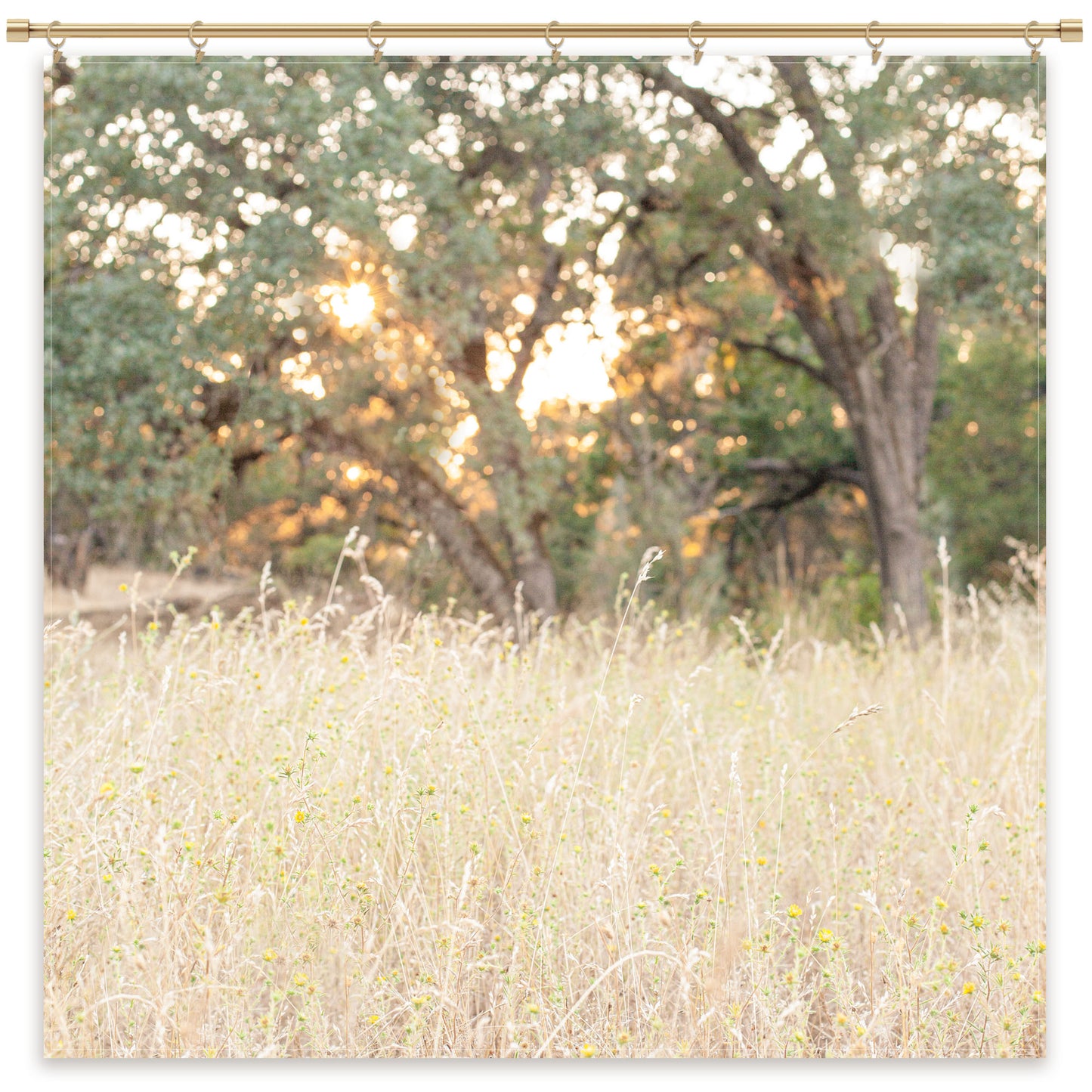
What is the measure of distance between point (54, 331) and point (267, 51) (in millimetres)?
1831

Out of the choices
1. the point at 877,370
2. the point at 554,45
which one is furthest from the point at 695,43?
the point at 877,370

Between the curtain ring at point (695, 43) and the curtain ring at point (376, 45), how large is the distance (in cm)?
77

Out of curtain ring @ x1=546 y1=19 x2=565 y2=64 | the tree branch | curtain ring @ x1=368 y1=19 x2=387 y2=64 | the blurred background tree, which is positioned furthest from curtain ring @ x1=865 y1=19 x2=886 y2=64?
the tree branch

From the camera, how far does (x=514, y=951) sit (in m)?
1.93

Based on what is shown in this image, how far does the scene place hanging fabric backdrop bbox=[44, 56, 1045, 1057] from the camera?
2062mm

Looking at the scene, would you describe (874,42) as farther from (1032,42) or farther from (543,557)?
(543,557)

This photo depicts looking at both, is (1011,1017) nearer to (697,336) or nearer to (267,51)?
(267,51)

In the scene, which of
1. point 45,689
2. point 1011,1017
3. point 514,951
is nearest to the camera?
point 514,951

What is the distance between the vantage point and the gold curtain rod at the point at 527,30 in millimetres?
2428

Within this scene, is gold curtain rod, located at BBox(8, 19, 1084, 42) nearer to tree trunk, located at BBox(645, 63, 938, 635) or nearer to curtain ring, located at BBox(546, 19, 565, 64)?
curtain ring, located at BBox(546, 19, 565, 64)

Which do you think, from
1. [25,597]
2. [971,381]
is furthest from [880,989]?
[971,381]

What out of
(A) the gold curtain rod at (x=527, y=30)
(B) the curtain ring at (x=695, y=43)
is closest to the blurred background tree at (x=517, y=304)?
(A) the gold curtain rod at (x=527, y=30)

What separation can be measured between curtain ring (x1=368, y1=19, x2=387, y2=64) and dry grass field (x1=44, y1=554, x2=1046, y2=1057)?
1449 millimetres

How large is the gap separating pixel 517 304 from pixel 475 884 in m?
3.38
